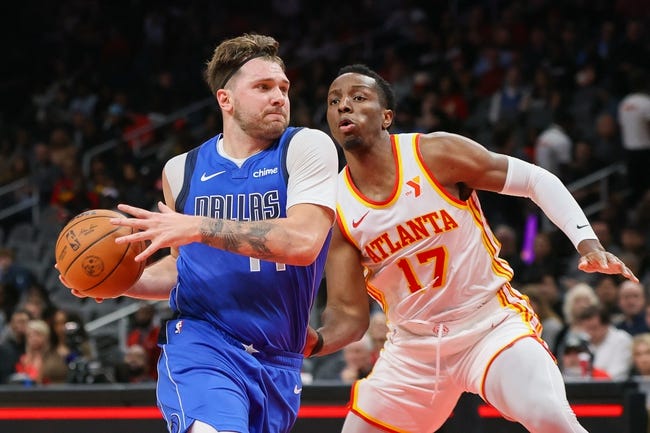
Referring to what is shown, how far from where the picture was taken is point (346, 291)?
19.2ft

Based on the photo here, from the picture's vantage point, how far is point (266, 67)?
477cm

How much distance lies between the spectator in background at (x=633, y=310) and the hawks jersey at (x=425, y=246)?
4010 mm

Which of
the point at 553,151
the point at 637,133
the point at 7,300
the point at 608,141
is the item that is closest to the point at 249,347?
the point at 553,151

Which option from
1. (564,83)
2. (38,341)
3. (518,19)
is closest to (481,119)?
(564,83)

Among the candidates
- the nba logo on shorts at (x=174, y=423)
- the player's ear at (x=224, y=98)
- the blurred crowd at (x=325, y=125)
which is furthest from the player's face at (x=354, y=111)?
the blurred crowd at (x=325, y=125)

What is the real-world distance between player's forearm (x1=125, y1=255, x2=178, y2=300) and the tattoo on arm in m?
0.79

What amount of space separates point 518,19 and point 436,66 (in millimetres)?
1298

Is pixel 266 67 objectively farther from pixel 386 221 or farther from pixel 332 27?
pixel 332 27

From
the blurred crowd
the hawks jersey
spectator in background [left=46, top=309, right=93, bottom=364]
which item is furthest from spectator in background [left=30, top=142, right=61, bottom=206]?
the hawks jersey

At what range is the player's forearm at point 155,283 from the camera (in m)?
4.91

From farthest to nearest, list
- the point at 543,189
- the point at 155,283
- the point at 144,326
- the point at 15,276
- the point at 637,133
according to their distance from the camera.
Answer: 1. the point at 15,276
2. the point at 637,133
3. the point at 144,326
4. the point at 543,189
5. the point at 155,283

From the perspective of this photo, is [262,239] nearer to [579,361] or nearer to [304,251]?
[304,251]

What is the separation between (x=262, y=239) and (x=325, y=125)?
1114cm

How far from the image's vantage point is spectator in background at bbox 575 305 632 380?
879cm
